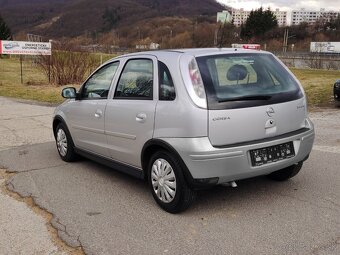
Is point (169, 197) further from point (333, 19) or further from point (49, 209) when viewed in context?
point (333, 19)

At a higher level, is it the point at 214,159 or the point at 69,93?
the point at 69,93

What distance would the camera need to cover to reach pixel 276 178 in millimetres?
5312

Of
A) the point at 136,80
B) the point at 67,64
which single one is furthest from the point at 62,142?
the point at 67,64

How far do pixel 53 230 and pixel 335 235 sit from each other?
2577 millimetres

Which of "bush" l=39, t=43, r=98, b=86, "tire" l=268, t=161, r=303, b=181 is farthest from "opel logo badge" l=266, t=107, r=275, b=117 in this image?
"bush" l=39, t=43, r=98, b=86

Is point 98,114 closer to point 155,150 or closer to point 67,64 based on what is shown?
point 155,150

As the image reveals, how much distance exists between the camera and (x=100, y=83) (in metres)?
5.65

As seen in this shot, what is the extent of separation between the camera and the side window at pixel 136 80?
468 centimetres

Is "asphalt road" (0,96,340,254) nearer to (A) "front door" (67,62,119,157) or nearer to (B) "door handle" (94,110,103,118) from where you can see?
(A) "front door" (67,62,119,157)

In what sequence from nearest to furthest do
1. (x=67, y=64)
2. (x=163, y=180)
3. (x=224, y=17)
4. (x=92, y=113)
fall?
(x=163, y=180) < (x=92, y=113) < (x=224, y=17) < (x=67, y=64)

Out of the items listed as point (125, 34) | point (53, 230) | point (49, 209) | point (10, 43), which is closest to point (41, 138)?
point (49, 209)

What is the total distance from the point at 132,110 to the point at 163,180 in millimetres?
880

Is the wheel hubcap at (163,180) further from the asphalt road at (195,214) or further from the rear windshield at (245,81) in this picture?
the rear windshield at (245,81)

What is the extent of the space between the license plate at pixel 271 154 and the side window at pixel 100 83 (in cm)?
212
